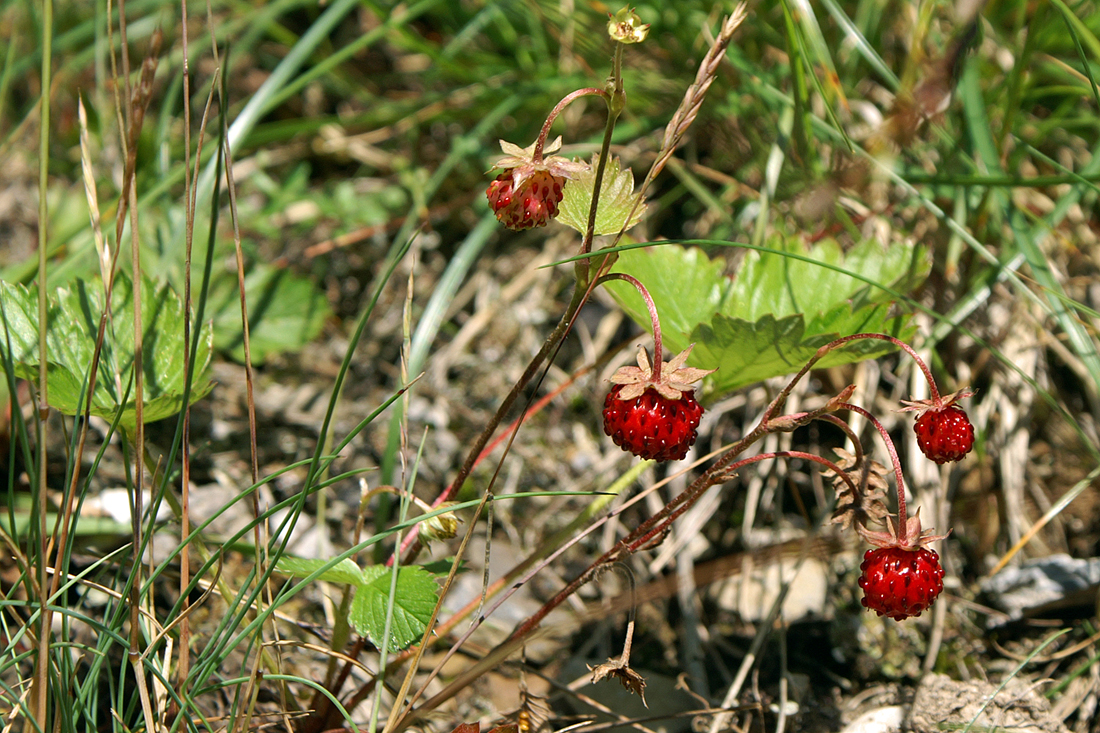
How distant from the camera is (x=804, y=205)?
1.76 metres

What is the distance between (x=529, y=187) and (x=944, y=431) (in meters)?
0.62

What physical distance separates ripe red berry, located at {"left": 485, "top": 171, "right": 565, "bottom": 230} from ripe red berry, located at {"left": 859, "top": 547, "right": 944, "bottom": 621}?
619mm

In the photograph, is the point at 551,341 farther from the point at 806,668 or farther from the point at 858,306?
the point at 806,668

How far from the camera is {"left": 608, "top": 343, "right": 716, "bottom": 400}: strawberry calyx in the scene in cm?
105

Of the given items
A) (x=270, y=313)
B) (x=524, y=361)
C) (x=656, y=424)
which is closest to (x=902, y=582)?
(x=656, y=424)

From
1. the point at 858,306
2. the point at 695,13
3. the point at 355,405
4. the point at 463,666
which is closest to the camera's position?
the point at 858,306

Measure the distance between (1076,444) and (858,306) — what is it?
0.83 meters

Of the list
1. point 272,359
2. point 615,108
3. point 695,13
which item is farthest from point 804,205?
point 272,359

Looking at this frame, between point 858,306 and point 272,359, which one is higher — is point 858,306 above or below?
above

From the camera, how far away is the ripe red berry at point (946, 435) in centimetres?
109

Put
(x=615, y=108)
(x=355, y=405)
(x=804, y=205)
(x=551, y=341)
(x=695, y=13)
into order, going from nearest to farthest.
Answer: (x=615, y=108) → (x=551, y=341) → (x=804, y=205) → (x=355, y=405) → (x=695, y=13)

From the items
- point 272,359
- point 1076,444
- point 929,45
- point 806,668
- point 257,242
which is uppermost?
point 929,45

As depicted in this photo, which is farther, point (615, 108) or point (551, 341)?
point (551, 341)

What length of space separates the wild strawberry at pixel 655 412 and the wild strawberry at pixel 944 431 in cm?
31
